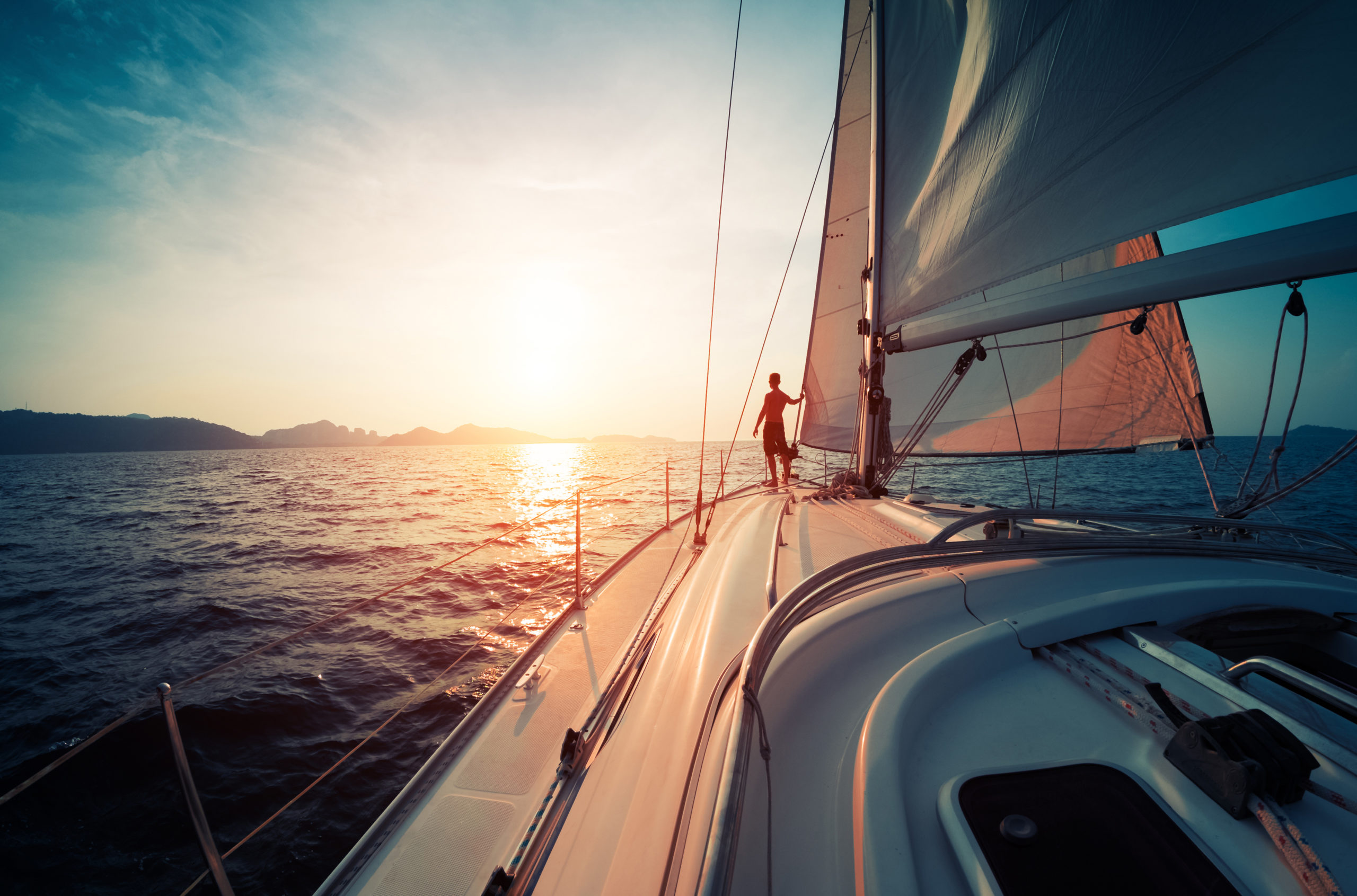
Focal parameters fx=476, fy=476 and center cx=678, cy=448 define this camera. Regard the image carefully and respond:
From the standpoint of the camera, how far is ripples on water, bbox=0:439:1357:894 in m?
2.76

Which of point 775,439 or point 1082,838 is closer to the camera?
point 1082,838

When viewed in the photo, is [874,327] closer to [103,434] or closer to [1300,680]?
[1300,680]

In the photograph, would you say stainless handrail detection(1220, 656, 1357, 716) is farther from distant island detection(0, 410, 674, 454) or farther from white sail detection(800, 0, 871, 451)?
distant island detection(0, 410, 674, 454)

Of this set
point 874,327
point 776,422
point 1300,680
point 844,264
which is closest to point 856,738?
point 1300,680

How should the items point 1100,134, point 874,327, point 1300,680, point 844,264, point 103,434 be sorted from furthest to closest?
1. point 103,434
2. point 844,264
3. point 874,327
4. point 1100,134
5. point 1300,680

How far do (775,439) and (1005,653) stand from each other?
215 inches

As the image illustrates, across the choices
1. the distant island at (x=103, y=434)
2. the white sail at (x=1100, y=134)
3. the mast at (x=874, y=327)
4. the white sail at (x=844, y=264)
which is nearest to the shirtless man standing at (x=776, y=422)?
the white sail at (x=844, y=264)

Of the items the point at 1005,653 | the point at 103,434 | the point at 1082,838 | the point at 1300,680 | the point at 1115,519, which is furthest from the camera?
the point at 103,434

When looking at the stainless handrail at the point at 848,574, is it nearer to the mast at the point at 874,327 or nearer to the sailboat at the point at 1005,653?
the sailboat at the point at 1005,653

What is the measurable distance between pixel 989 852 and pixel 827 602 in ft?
2.43

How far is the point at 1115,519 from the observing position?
168 centimetres

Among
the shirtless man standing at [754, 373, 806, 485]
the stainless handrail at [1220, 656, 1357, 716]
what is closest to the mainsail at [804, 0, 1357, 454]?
the stainless handrail at [1220, 656, 1357, 716]

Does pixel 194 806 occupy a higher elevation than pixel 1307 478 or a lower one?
lower

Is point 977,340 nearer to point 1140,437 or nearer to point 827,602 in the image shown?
point 827,602
